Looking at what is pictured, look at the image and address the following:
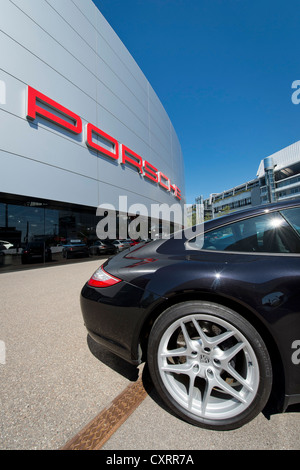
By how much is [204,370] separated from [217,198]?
10985 cm

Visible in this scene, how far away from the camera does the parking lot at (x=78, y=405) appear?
1184 millimetres

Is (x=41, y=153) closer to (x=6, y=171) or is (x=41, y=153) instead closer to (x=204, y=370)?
(x=6, y=171)

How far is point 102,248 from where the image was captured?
11875mm

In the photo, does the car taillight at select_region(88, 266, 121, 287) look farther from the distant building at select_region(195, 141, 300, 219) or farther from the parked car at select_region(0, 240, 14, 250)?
the distant building at select_region(195, 141, 300, 219)

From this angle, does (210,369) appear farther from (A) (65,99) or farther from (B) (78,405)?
(A) (65,99)

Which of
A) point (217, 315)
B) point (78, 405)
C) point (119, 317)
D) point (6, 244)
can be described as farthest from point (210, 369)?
point (6, 244)

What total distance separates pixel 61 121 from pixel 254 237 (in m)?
9.61

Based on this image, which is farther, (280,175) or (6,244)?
(280,175)

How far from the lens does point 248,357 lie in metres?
1.28

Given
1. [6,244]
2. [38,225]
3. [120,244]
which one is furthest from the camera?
[120,244]

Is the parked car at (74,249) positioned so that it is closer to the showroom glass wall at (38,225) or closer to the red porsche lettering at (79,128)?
the showroom glass wall at (38,225)

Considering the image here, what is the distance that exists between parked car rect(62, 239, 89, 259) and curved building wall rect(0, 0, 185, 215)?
7.16 feet

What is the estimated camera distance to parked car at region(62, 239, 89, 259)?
994 cm

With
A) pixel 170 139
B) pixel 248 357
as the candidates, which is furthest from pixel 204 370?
pixel 170 139
